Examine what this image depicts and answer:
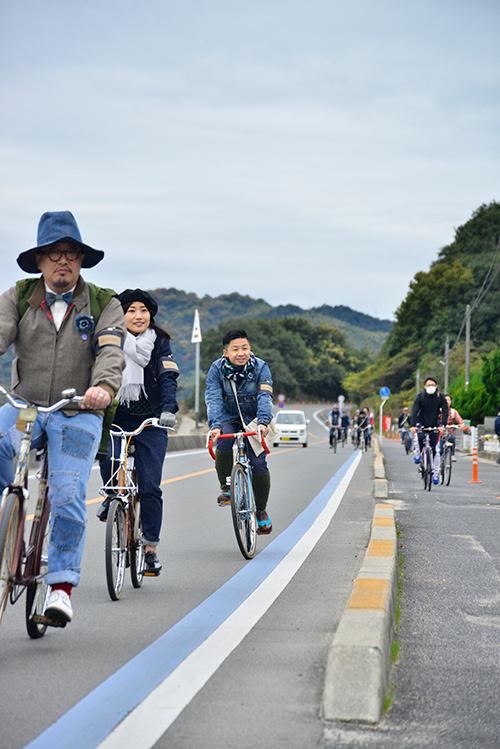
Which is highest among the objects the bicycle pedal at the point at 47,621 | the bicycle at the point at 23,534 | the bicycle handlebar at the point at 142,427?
the bicycle handlebar at the point at 142,427

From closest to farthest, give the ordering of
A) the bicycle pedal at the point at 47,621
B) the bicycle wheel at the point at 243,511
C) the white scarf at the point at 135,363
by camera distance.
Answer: the bicycle pedal at the point at 47,621 → the white scarf at the point at 135,363 → the bicycle wheel at the point at 243,511

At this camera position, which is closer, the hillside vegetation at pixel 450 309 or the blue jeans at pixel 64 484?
the blue jeans at pixel 64 484

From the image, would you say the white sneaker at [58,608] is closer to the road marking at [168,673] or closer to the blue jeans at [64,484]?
the blue jeans at [64,484]

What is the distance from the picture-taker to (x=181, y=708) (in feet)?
11.4

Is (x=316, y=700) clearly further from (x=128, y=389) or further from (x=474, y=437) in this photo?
(x=474, y=437)

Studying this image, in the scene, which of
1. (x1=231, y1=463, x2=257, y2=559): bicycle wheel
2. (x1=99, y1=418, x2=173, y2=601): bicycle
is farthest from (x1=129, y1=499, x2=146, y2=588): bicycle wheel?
(x1=231, y1=463, x2=257, y2=559): bicycle wheel

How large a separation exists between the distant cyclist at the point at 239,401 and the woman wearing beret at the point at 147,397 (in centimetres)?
124

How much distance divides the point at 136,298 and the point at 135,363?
17.5 inches

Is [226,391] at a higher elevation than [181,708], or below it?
higher

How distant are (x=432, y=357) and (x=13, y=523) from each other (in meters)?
89.9

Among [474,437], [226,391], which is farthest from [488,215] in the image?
[226,391]

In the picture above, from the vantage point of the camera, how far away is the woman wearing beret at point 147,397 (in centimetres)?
588

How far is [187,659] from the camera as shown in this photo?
4.16 meters

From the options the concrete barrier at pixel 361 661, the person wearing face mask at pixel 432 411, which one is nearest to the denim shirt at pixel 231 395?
the concrete barrier at pixel 361 661
